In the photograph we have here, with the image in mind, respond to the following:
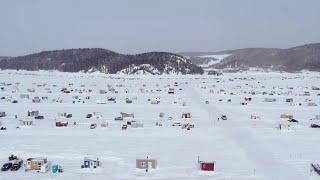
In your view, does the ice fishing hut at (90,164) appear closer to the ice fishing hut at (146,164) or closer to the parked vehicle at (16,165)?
the ice fishing hut at (146,164)

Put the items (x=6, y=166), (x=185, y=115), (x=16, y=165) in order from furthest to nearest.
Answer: (x=185, y=115)
(x=16, y=165)
(x=6, y=166)

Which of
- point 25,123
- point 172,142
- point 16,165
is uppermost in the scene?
point 25,123

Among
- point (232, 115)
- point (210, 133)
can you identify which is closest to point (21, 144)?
point (210, 133)

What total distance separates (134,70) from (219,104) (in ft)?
227

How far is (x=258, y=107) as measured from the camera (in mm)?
36812

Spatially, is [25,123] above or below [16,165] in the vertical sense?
above

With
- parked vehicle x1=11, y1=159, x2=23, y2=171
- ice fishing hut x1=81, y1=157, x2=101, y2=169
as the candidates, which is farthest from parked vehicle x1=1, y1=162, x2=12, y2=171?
ice fishing hut x1=81, y1=157, x2=101, y2=169

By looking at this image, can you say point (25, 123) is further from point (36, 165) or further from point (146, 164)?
point (146, 164)

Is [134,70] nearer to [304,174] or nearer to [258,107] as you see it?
[258,107]

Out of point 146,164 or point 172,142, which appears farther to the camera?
point 172,142

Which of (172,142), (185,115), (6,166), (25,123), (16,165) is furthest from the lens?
(185,115)

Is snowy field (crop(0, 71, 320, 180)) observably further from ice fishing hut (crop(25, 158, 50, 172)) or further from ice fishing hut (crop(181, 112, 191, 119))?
ice fishing hut (crop(181, 112, 191, 119))

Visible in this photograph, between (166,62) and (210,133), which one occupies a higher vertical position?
(166,62)

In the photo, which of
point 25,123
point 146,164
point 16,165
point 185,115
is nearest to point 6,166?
point 16,165
